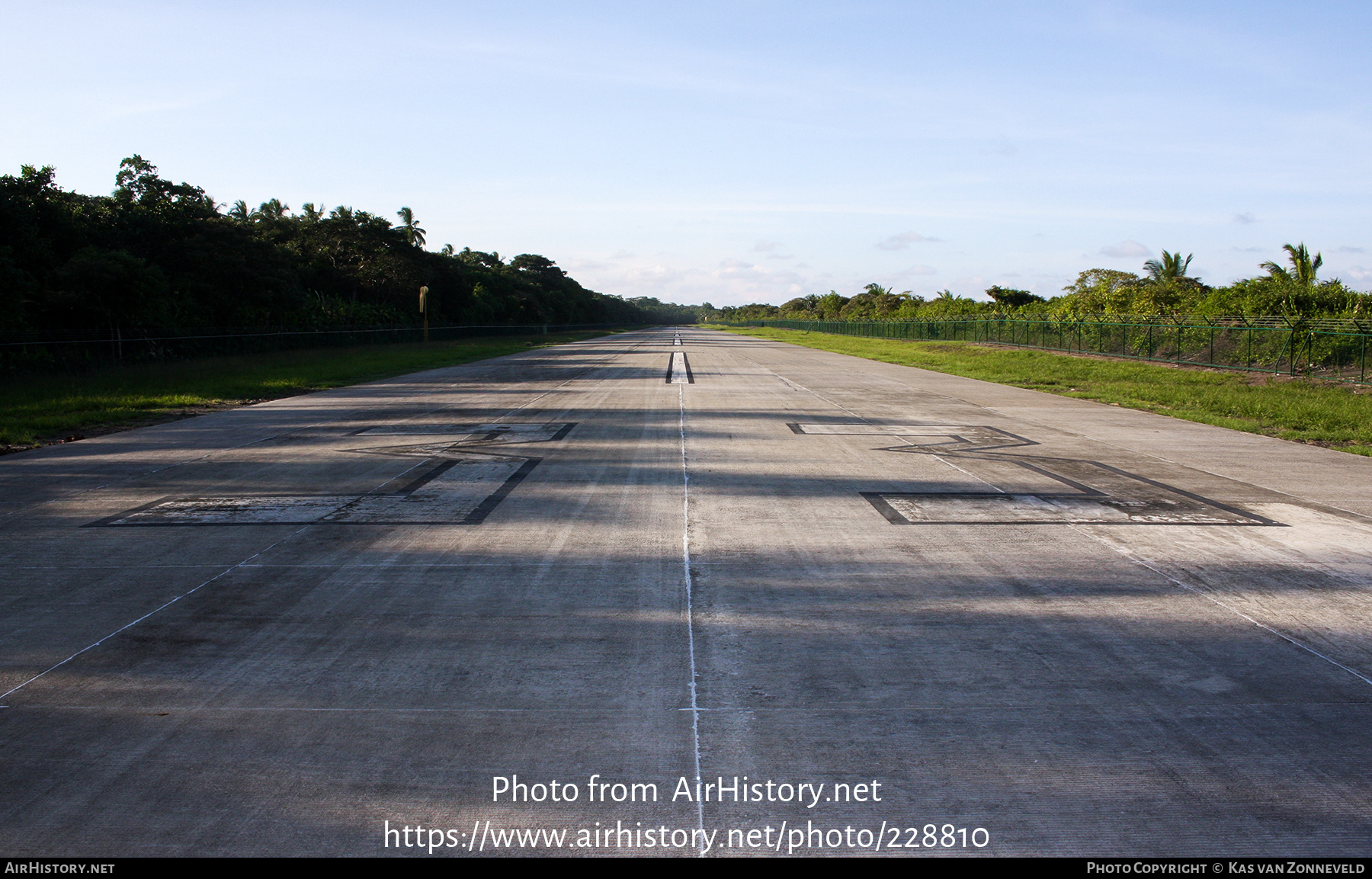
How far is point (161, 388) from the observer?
71.8ft

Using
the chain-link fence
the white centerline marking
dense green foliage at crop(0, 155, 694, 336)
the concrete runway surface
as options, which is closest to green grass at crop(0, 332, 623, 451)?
dense green foliage at crop(0, 155, 694, 336)

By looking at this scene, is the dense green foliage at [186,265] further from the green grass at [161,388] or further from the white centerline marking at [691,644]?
the white centerline marking at [691,644]

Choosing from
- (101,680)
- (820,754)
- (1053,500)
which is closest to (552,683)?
(820,754)

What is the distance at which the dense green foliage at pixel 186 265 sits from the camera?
25.8 metres

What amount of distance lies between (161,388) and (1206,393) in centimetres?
2545

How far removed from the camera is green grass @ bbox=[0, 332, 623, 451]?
51.7 feet

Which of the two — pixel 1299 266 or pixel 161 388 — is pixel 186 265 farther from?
pixel 1299 266

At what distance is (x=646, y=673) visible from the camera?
4.85 metres

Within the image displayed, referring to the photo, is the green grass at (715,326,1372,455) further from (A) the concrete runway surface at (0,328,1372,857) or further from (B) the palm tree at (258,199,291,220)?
(B) the palm tree at (258,199,291,220)

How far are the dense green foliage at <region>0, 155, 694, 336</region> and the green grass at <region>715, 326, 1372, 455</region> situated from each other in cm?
2751

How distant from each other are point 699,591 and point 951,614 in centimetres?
→ 169
